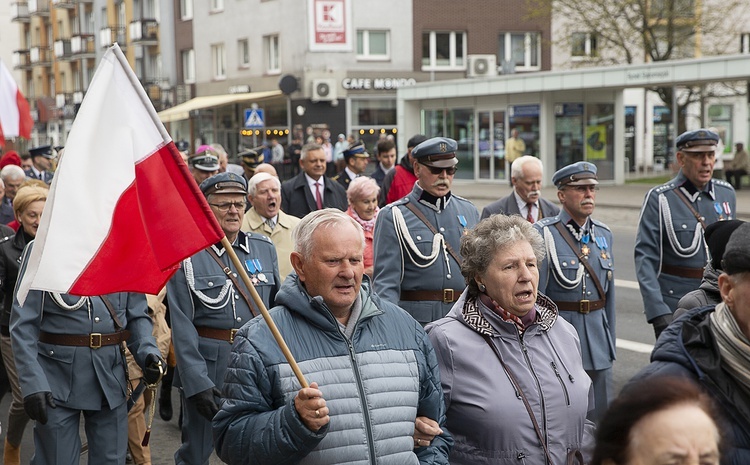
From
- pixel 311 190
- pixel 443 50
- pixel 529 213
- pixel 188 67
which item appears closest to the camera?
pixel 529 213

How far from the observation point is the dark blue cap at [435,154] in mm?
7223

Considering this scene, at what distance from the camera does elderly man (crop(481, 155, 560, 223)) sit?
8.58 meters

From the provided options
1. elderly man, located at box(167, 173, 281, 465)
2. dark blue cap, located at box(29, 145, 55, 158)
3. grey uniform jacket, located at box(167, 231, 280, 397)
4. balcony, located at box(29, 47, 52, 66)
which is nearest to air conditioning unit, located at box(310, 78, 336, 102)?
dark blue cap, located at box(29, 145, 55, 158)

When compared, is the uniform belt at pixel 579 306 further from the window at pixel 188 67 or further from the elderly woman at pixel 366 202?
the window at pixel 188 67

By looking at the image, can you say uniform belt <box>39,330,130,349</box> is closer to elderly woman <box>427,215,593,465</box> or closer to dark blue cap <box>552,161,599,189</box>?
elderly woman <box>427,215,593,465</box>

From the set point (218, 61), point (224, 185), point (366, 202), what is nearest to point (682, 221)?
point (366, 202)

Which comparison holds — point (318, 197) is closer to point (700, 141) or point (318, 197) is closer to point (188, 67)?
point (700, 141)

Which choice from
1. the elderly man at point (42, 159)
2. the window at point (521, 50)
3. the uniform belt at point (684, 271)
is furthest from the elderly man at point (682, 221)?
the window at point (521, 50)

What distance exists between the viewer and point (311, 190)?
1126 centimetres

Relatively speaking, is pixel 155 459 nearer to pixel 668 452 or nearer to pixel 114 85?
pixel 114 85

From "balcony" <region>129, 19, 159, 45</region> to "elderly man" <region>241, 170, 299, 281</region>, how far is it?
49.9 metres

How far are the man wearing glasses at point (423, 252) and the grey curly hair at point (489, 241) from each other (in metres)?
2.16

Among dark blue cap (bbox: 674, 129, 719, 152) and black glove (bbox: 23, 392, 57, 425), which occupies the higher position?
dark blue cap (bbox: 674, 129, 719, 152)

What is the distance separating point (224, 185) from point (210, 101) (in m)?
42.0
